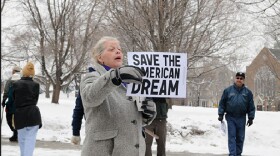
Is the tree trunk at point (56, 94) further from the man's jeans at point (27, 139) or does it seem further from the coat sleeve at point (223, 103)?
the man's jeans at point (27, 139)

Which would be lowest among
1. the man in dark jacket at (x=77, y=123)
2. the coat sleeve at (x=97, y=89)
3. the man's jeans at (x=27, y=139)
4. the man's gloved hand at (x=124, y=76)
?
the man's jeans at (x=27, y=139)

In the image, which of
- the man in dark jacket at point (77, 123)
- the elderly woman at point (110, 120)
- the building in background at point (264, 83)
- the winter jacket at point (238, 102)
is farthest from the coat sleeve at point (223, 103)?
the building in background at point (264, 83)

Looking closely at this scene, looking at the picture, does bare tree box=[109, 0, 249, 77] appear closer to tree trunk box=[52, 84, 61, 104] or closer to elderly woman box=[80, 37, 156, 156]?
tree trunk box=[52, 84, 61, 104]

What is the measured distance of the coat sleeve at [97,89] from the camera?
103 inches

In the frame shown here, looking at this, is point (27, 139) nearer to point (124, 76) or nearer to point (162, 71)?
point (162, 71)

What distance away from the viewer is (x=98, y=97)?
8.77 feet

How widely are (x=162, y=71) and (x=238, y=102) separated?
4.61 m

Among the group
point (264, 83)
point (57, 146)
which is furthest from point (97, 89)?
point (264, 83)

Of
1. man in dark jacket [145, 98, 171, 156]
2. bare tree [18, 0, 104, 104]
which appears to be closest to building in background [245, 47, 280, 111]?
bare tree [18, 0, 104, 104]

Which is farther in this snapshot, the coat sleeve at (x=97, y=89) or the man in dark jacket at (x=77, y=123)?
the man in dark jacket at (x=77, y=123)

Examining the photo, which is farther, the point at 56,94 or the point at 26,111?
the point at 56,94

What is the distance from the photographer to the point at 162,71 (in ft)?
15.0

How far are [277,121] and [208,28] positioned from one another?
4.43 metres

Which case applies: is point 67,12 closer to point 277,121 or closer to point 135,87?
point 277,121
